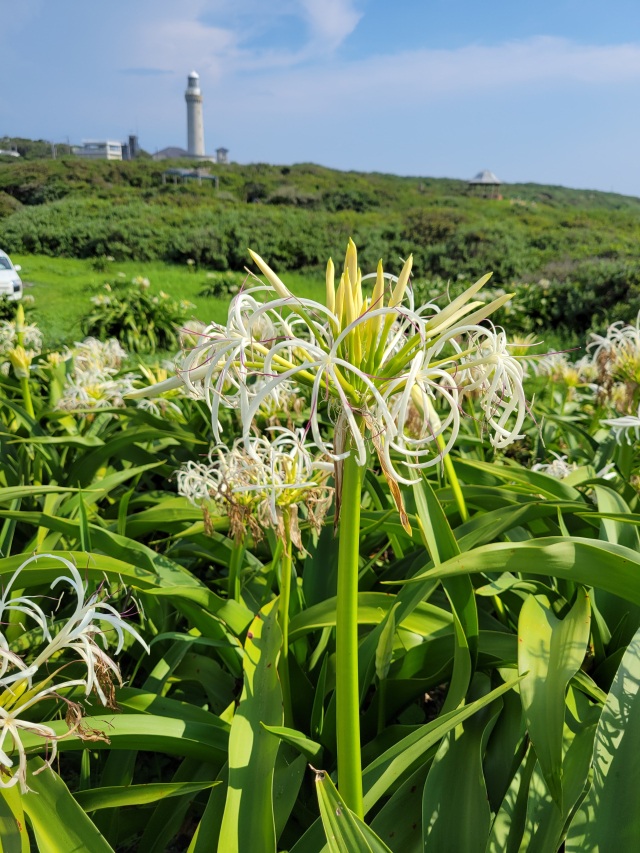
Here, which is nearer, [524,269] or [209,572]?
[209,572]

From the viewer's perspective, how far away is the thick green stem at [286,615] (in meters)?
1.25

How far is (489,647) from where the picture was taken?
4.52 feet

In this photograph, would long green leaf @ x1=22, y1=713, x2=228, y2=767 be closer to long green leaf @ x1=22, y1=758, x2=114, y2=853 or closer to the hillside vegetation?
long green leaf @ x1=22, y1=758, x2=114, y2=853

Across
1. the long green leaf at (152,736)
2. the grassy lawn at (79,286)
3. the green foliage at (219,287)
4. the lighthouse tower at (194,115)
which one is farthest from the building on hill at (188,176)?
the lighthouse tower at (194,115)

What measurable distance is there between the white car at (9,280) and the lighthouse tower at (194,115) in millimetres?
48128

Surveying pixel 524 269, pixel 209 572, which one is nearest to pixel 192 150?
pixel 524 269

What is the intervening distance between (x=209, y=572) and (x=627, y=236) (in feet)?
63.9

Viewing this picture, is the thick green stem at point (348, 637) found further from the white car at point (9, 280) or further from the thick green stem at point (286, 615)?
the white car at point (9, 280)

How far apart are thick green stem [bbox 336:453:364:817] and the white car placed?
9017mm

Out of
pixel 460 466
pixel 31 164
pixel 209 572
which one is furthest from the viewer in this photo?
pixel 31 164

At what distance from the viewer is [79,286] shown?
1269 centimetres

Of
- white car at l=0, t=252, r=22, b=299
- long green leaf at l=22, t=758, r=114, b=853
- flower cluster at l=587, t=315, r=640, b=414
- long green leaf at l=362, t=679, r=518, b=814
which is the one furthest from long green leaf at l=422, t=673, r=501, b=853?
white car at l=0, t=252, r=22, b=299

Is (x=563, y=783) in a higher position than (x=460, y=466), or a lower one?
lower

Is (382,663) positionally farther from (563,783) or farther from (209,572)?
(209,572)
